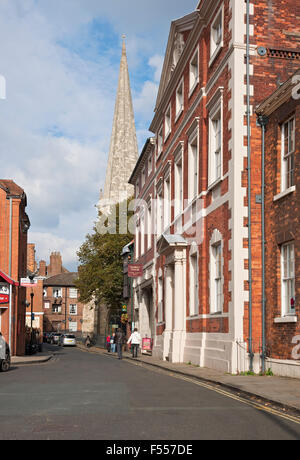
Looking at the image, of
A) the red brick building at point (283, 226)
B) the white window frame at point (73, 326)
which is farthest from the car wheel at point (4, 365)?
the white window frame at point (73, 326)

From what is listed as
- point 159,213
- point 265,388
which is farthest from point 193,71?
point 265,388

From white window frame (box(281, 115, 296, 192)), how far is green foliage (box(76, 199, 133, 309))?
3980 cm

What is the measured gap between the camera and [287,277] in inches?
650

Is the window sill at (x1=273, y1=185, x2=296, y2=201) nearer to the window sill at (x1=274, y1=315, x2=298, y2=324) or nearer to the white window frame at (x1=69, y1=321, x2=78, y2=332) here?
the window sill at (x1=274, y1=315, x2=298, y2=324)

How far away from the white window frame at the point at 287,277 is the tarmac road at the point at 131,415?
155 inches

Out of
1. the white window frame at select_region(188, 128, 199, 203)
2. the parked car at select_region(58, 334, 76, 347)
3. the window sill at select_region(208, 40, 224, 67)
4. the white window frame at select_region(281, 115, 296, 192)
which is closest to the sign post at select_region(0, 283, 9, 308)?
the white window frame at select_region(188, 128, 199, 203)

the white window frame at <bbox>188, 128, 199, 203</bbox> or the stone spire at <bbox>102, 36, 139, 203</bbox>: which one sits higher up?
the stone spire at <bbox>102, 36, 139, 203</bbox>

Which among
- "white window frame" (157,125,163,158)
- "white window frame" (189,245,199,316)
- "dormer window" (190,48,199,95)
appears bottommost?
"white window frame" (189,245,199,316)

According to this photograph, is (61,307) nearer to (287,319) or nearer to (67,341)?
(67,341)

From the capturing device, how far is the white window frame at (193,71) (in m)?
24.5

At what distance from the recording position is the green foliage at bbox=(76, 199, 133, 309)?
56.5 metres

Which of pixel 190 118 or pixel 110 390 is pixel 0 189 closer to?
pixel 190 118
